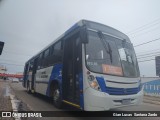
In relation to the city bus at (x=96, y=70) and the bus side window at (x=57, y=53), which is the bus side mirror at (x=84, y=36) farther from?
the bus side window at (x=57, y=53)

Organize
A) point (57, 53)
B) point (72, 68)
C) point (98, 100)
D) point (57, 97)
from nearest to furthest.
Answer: point (98, 100) < point (72, 68) < point (57, 97) < point (57, 53)

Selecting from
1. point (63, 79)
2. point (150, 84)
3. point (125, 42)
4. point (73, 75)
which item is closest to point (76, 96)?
point (73, 75)

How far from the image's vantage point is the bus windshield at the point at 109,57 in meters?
7.42

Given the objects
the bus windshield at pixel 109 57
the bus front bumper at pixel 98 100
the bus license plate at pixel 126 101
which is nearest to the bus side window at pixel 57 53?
the bus windshield at pixel 109 57

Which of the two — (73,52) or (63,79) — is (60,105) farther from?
(73,52)

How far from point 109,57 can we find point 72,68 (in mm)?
1536

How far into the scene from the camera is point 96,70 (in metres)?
7.24

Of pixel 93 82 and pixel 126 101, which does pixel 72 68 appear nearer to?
pixel 93 82

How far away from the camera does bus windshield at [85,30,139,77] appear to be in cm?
742

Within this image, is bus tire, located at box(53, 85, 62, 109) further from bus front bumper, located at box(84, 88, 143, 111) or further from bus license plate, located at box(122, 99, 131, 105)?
bus license plate, located at box(122, 99, 131, 105)

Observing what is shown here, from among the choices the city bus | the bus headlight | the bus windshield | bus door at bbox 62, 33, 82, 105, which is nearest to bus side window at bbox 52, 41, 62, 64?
the city bus

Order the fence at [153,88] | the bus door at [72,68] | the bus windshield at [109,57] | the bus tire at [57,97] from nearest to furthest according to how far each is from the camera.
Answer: the bus windshield at [109,57]
the bus door at [72,68]
the bus tire at [57,97]
the fence at [153,88]

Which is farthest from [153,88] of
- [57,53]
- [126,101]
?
[126,101]

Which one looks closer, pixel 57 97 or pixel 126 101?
pixel 126 101
